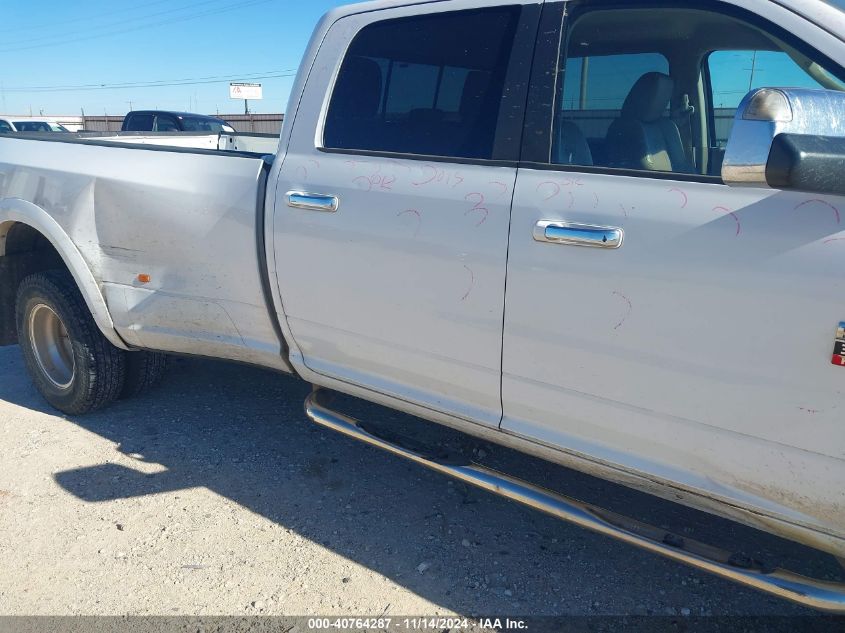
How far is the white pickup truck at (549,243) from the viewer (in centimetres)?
180

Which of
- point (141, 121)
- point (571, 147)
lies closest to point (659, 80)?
point (571, 147)

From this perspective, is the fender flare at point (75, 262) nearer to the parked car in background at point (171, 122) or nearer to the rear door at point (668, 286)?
the rear door at point (668, 286)

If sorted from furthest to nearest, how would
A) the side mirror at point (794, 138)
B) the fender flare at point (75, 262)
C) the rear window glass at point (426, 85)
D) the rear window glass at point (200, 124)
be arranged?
the rear window glass at point (200, 124)
the fender flare at point (75, 262)
the rear window glass at point (426, 85)
the side mirror at point (794, 138)

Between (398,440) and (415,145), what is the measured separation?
1161 mm

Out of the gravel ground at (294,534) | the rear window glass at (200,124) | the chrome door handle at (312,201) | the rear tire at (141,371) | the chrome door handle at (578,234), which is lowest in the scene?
the gravel ground at (294,534)

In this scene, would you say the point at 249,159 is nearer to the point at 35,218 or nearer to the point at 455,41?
the point at 455,41

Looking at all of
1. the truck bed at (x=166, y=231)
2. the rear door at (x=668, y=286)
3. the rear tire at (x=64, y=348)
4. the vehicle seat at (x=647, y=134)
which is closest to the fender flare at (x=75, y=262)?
the truck bed at (x=166, y=231)

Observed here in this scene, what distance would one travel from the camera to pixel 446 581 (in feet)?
8.71

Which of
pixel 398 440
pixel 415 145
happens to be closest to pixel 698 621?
pixel 398 440

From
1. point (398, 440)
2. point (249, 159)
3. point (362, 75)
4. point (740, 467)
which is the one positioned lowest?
point (398, 440)

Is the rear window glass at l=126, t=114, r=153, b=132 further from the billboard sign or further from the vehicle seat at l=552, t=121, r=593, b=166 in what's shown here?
the billboard sign

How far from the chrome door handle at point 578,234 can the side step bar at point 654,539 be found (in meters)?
0.88

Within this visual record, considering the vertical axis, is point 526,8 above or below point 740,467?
above

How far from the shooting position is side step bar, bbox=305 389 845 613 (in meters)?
1.88
